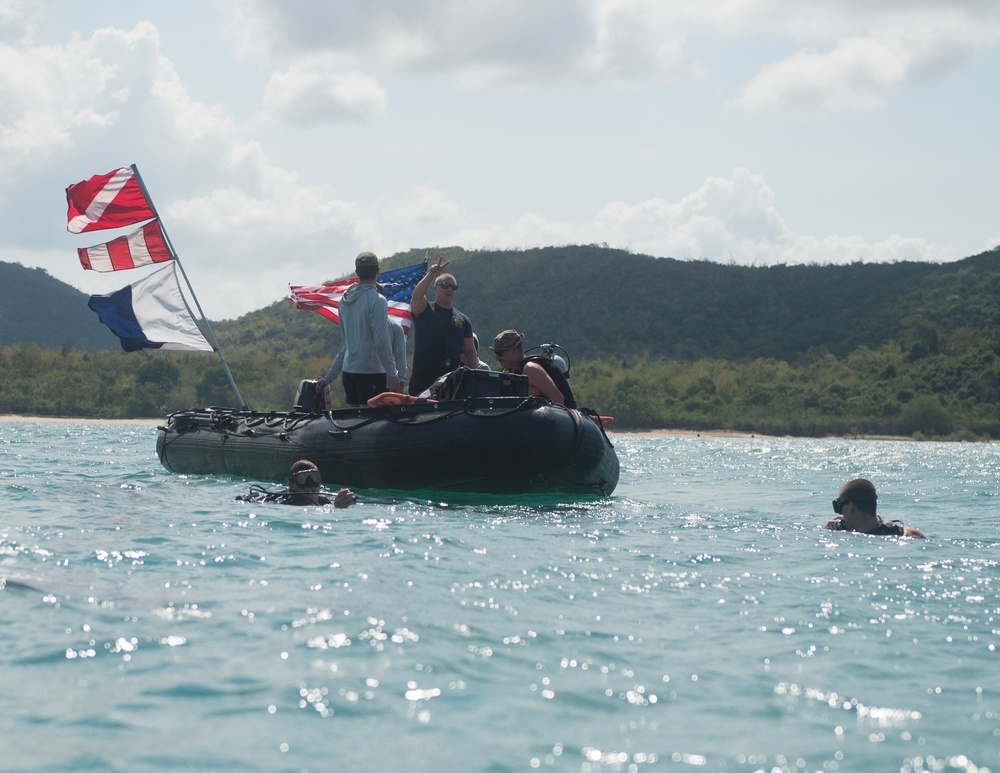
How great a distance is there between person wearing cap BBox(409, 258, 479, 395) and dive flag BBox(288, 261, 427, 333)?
64cm

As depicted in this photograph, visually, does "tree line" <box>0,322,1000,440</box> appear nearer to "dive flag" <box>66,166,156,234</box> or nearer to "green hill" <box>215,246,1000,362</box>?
"green hill" <box>215,246,1000,362</box>

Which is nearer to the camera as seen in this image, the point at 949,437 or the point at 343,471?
the point at 343,471

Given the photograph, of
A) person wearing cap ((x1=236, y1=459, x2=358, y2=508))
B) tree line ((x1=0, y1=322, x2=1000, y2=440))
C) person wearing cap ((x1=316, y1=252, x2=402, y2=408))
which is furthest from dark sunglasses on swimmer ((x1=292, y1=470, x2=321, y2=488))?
tree line ((x1=0, y1=322, x2=1000, y2=440))

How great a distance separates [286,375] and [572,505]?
53752 millimetres

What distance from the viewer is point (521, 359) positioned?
11.7 metres

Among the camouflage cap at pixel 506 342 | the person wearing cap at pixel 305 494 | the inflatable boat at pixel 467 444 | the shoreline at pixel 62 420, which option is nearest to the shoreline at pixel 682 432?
the shoreline at pixel 62 420

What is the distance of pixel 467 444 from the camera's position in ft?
35.0

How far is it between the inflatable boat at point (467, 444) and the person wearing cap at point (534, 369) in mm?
335

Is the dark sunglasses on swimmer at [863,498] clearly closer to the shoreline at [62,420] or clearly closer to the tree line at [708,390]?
the tree line at [708,390]

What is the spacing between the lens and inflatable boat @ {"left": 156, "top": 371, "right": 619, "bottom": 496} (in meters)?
10.7

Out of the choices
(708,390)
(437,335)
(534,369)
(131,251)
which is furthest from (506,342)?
(708,390)

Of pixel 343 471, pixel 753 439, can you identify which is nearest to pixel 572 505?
pixel 343 471

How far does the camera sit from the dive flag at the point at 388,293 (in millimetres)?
13125

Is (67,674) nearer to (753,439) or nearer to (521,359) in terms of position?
(521,359)
